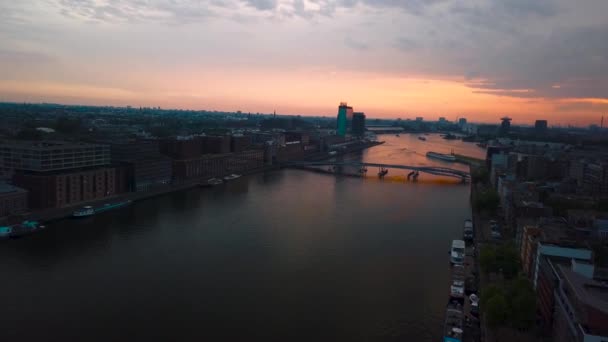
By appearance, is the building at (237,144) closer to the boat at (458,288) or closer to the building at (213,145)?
the building at (213,145)

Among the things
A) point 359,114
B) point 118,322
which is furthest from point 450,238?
point 359,114

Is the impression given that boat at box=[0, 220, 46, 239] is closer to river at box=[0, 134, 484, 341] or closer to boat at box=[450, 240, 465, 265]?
river at box=[0, 134, 484, 341]

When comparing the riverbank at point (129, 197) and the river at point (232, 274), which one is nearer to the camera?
the river at point (232, 274)

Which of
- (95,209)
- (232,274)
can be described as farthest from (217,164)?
(232,274)

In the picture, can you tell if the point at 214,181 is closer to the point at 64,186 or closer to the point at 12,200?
the point at 64,186

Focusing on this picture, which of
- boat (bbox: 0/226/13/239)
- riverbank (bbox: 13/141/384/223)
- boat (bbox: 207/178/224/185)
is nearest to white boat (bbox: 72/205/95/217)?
riverbank (bbox: 13/141/384/223)

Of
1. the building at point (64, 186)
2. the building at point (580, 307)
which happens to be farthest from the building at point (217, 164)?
the building at point (580, 307)
